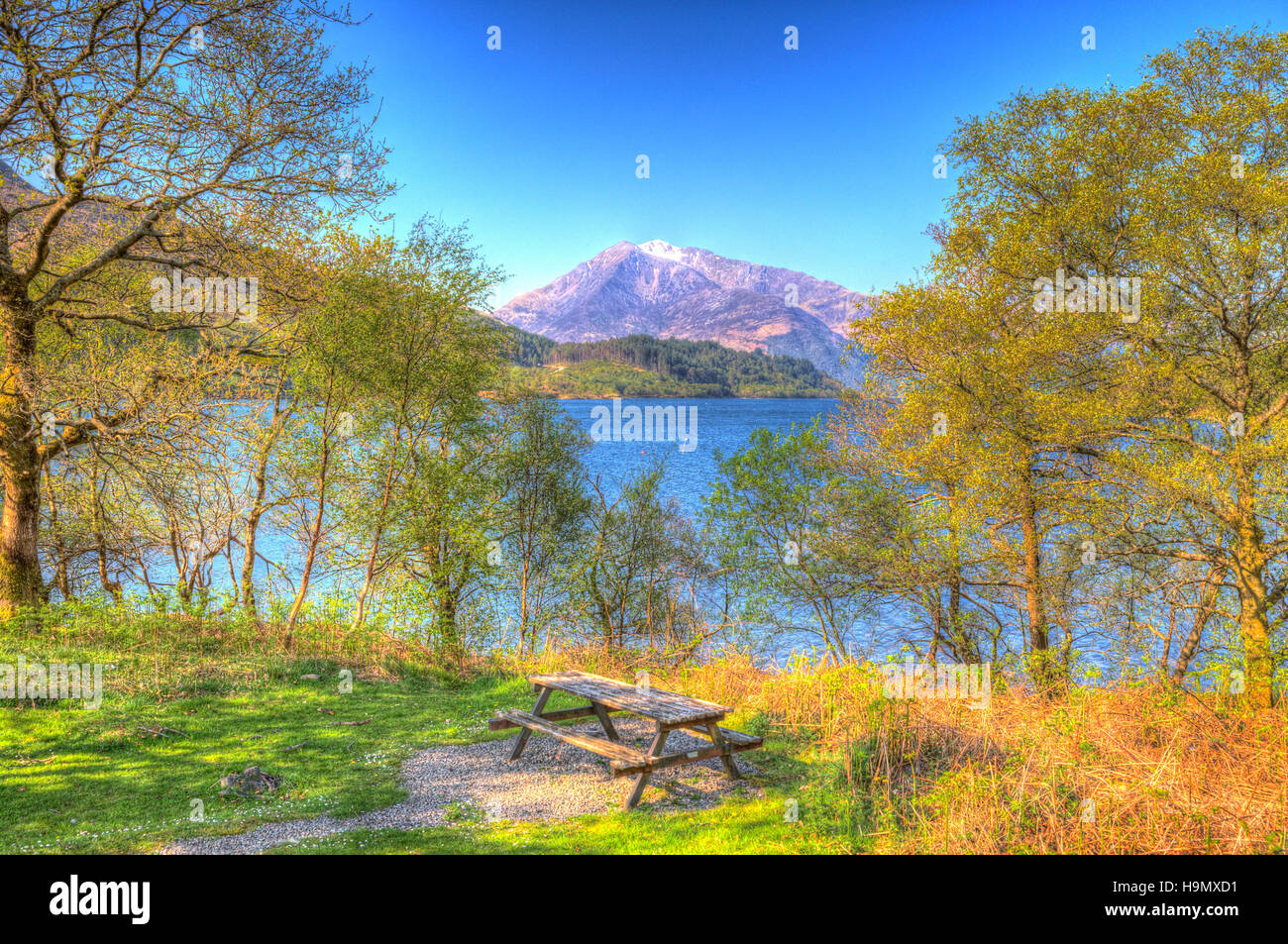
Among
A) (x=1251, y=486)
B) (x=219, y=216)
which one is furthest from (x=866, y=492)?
(x=219, y=216)

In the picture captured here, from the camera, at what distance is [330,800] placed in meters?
6.50

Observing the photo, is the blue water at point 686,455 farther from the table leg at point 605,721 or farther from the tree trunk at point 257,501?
the table leg at point 605,721

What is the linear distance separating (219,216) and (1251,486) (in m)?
17.1

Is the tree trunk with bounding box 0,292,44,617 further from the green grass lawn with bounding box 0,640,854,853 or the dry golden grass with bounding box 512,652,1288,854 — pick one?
the dry golden grass with bounding box 512,652,1288,854

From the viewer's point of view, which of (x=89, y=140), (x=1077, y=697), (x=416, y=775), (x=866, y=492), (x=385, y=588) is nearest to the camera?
(x=416, y=775)

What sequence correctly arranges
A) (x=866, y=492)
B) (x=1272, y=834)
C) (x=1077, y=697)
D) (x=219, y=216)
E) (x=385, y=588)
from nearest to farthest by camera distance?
(x=1272, y=834), (x=1077, y=697), (x=219, y=216), (x=385, y=588), (x=866, y=492)

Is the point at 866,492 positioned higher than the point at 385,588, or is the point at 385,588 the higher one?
the point at 866,492

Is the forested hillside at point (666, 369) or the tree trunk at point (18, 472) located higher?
the forested hillside at point (666, 369)

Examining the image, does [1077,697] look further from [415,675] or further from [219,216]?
[219,216]

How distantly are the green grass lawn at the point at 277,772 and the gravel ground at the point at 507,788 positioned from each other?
0.20 m

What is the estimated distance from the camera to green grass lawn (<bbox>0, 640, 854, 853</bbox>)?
5672 mm

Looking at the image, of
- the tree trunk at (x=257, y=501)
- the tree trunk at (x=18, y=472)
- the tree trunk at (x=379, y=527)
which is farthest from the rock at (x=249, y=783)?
the tree trunk at (x=18, y=472)

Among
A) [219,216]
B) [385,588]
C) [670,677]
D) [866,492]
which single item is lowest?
[670,677]

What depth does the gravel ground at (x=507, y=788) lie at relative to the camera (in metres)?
5.86
